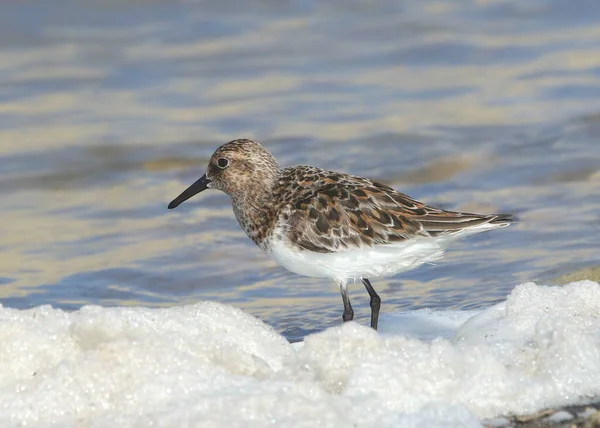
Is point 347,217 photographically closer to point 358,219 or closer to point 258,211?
point 358,219

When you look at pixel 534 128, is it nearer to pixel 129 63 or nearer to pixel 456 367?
pixel 129 63

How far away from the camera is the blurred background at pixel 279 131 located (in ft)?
28.6

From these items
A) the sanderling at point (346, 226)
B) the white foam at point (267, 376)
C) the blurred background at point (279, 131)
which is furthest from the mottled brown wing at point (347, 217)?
the white foam at point (267, 376)

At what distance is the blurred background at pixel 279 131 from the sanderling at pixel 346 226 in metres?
0.95

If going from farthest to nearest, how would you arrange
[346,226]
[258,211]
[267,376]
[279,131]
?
[279,131] → [258,211] → [346,226] → [267,376]

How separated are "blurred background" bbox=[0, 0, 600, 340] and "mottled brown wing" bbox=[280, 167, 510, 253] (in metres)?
1.13

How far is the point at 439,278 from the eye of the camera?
8.59 metres

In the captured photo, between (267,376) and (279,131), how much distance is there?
24.3 ft

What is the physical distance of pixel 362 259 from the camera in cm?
671

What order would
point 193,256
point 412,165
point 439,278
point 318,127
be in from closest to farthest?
point 439,278 < point 193,256 < point 412,165 < point 318,127

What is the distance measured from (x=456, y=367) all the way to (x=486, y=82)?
29.3 feet

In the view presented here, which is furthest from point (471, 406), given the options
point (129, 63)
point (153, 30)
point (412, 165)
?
point (153, 30)

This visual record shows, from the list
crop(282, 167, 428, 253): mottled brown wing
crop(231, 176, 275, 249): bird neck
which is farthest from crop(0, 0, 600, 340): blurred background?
crop(282, 167, 428, 253): mottled brown wing

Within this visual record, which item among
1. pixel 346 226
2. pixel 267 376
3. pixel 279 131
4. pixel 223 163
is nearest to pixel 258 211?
pixel 223 163
